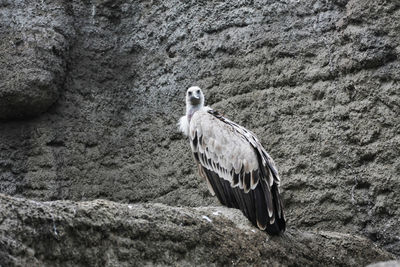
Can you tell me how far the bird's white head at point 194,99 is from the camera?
7.09 meters

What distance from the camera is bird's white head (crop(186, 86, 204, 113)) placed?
23.3 feet

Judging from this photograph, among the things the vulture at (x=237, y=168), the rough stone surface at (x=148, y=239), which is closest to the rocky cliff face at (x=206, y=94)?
the vulture at (x=237, y=168)

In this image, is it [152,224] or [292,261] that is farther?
[292,261]

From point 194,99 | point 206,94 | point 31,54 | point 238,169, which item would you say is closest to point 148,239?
point 238,169

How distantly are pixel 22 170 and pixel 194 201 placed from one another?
1870 millimetres

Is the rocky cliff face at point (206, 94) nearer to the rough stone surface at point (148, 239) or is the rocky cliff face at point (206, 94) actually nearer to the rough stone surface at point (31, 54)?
the rough stone surface at point (31, 54)

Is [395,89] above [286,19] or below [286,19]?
below

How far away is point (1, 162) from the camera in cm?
834

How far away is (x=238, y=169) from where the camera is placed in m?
6.27

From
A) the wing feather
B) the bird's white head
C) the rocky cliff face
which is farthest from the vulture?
the rocky cliff face

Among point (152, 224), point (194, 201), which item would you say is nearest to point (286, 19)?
point (194, 201)

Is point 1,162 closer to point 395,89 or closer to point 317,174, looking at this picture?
point 317,174

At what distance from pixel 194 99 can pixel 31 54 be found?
208cm

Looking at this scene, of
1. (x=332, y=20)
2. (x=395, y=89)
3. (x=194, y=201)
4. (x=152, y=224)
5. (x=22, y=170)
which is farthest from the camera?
(x=22, y=170)
